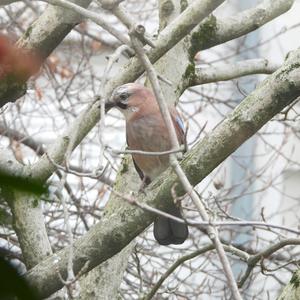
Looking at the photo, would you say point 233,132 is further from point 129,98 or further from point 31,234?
point 129,98

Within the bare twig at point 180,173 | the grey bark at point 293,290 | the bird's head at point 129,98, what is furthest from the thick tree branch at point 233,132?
the bird's head at point 129,98

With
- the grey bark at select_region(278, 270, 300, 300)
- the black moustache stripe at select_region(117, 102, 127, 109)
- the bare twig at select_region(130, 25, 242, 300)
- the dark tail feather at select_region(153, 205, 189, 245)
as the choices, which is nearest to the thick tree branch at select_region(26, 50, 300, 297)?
the bare twig at select_region(130, 25, 242, 300)

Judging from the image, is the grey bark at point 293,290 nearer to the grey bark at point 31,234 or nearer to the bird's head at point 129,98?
the grey bark at point 31,234

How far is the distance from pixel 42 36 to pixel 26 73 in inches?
98.0

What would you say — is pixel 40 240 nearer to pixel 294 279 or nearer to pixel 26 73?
pixel 294 279

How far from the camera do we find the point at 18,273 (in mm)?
496

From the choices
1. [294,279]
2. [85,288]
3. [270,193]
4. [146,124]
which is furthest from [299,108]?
[294,279]

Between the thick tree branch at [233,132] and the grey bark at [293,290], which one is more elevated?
the thick tree branch at [233,132]

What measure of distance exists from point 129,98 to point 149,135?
278 millimetres

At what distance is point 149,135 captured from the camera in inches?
152

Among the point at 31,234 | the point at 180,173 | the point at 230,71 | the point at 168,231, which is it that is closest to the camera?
the point at 180,173

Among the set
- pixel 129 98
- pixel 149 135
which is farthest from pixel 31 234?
pixel 149 135

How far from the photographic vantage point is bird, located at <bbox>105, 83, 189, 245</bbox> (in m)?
3.56

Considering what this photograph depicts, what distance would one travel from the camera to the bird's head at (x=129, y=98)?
3.37 metres
